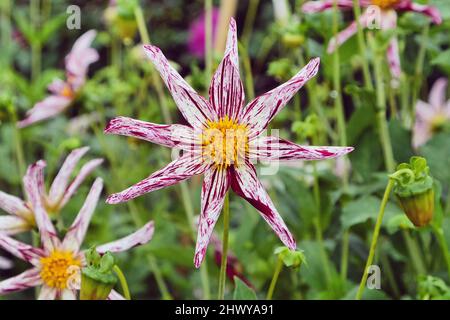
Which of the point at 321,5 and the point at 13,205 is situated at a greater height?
the point at 321,5

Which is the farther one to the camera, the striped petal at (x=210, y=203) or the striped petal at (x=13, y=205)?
the striped petal at (x=13, y=205)

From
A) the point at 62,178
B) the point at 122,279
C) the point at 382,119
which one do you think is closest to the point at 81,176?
the point at 62,178

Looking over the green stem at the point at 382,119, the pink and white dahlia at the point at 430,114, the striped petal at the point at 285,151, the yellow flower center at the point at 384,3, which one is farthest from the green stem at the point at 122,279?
the pink and white dahlia at the point at 430,114

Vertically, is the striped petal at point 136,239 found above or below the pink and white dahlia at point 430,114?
below

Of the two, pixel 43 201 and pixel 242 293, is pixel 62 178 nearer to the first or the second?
pixel 43 201

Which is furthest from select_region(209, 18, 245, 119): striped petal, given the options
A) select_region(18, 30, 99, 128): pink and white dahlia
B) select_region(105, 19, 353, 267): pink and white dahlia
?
select_region(18, 30, 99, 128): pink and white dahlia

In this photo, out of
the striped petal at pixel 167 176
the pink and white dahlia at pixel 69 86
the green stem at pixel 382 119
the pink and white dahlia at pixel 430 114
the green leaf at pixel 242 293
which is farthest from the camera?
the pink and white dahlia at pixel 430 114

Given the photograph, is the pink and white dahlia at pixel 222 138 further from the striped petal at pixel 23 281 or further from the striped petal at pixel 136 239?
the striped petal at pixel 23 281
